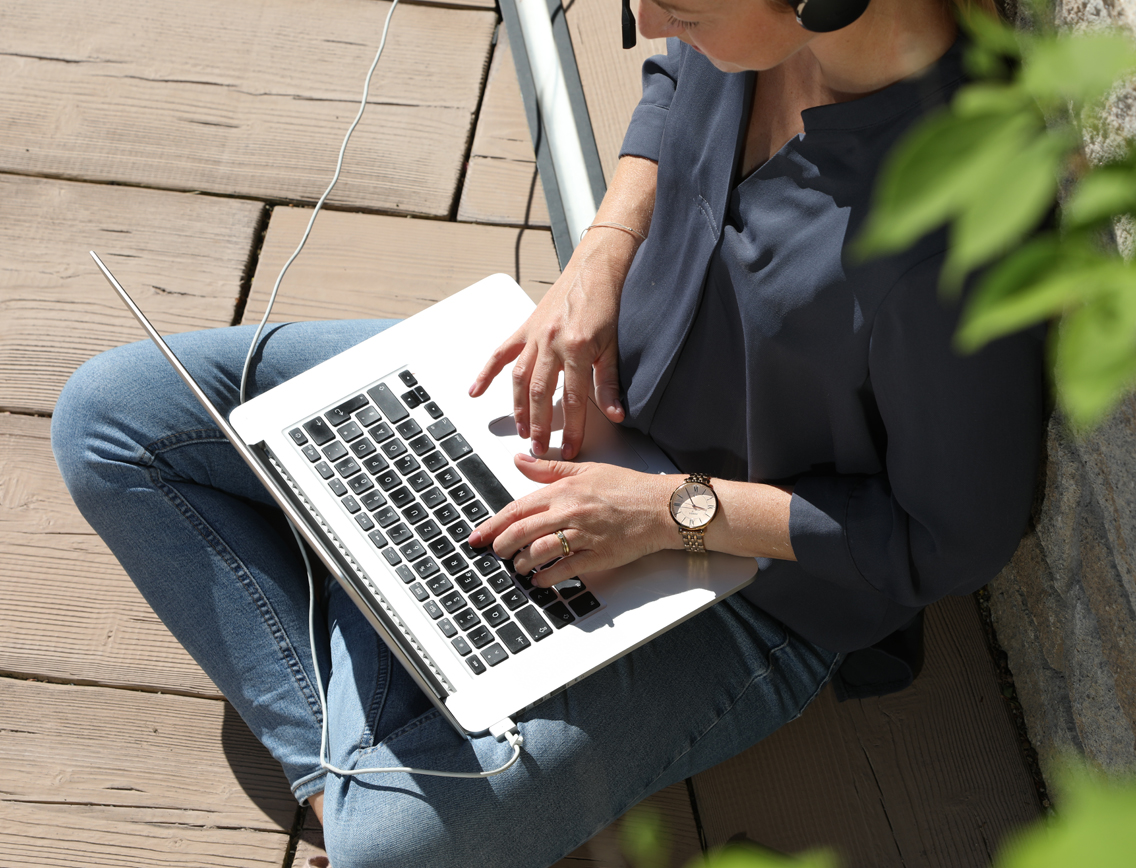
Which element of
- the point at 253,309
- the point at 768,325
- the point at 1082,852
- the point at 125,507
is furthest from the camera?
the point at 253,309

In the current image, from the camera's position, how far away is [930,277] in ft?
2.14

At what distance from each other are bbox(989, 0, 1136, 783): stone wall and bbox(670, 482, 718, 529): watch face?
0.32 m

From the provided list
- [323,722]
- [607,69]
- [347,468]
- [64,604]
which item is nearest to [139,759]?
[64,604]

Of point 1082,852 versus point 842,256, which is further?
point 842,256

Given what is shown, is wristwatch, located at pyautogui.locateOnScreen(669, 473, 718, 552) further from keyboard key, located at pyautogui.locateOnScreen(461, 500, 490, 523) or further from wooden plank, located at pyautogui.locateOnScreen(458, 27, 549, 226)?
wooden plank, located at pyautogui.locateOnScreen(458, 27, 549, 226)

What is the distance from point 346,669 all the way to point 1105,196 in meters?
0.94

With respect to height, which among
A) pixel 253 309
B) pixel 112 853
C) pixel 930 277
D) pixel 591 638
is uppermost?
pixel 930 277

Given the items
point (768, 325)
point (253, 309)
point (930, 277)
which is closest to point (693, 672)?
point (768, 325)

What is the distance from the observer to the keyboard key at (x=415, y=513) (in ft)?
3.04

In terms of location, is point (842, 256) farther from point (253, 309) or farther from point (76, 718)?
point (76, 718)

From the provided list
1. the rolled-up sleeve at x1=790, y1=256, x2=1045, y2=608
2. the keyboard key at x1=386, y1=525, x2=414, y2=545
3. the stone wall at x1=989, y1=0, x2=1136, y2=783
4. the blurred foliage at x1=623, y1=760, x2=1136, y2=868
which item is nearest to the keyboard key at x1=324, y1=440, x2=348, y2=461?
the keyboard key at x1=386, y1=525, x2=414, y2=545

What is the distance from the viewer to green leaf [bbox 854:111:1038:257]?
170 mm

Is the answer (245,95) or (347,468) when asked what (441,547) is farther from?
(245,95)

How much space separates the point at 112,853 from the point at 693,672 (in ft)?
2.66
